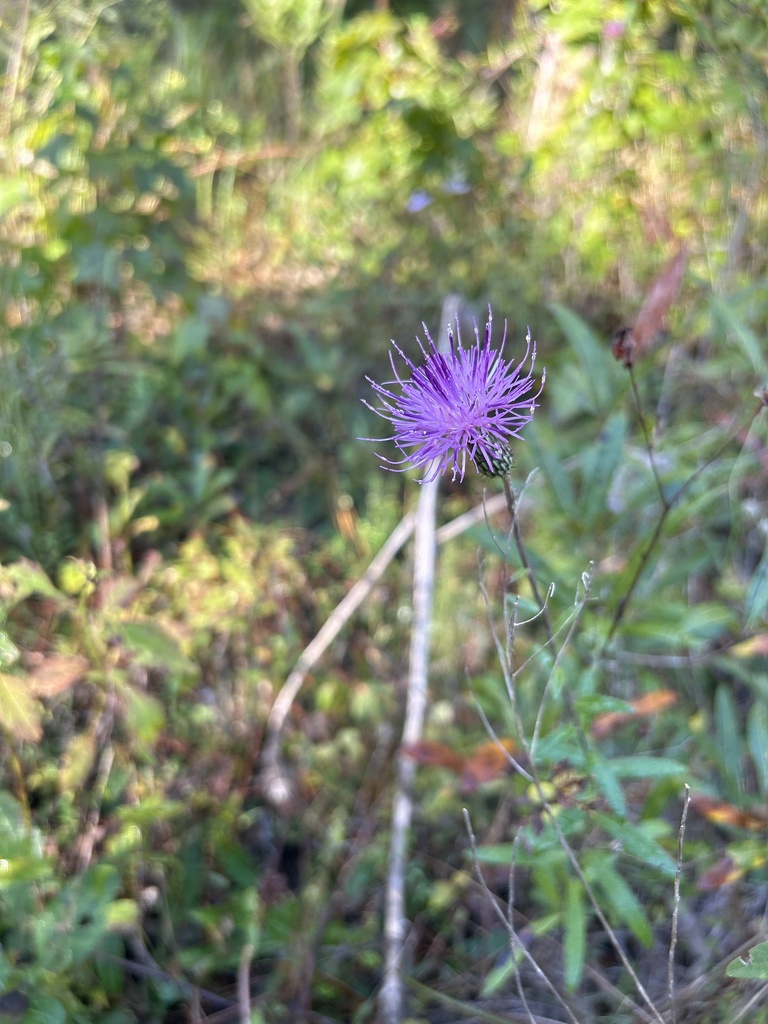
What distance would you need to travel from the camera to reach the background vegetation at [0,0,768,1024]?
1.55 meters

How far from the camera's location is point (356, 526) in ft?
7.88

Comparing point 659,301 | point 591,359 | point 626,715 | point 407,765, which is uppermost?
point 659,301

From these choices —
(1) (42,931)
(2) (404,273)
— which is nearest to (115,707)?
(1) (42,931)

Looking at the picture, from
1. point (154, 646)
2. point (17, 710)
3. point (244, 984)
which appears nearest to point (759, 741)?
point (244, 984)

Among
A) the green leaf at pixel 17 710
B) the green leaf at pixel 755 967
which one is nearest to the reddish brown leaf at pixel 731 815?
the green leaf at pixel 755 967

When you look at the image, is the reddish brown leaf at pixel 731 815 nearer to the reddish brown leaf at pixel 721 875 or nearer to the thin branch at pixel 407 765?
the reddish brown leaf at pixel 721 875

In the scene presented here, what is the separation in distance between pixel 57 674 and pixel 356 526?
961 mm

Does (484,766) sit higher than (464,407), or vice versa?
(464,407)

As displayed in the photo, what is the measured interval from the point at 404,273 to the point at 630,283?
736 millimetres

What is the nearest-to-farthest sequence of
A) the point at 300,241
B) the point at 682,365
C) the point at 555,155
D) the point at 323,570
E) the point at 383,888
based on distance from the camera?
the point at 383,888, the point at 323,570, the point at 682,365, the point at 555,155, the point at 300,241

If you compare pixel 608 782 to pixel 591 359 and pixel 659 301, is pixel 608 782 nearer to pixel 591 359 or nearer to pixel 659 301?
pixel 591 359

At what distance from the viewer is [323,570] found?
226 cm

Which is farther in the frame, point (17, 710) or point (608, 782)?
point (17, 710)

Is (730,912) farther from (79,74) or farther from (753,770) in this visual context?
(79,74)
